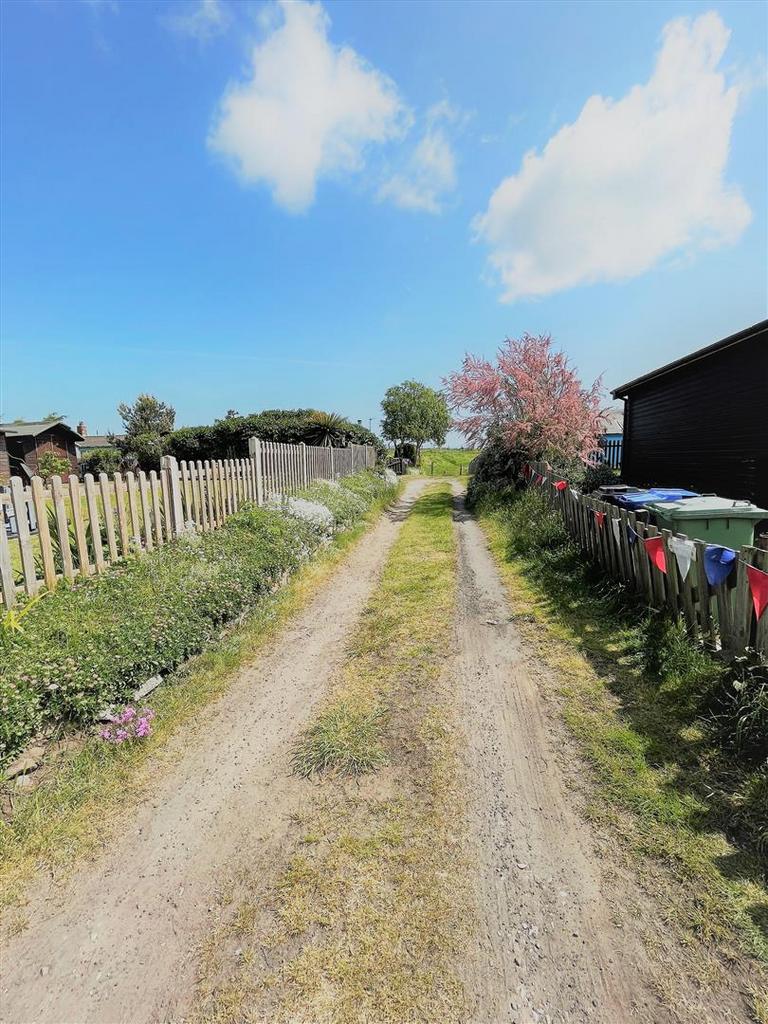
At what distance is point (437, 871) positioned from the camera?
2.26 meters

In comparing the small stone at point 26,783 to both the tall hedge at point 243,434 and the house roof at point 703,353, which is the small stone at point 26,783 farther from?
the tall hedge at point 243,434

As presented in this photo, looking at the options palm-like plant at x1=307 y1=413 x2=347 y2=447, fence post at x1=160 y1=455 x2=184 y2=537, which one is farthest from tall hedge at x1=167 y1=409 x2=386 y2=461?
fence post at x1=160 y1=455 x2=184 y2=537

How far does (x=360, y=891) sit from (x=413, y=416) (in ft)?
157

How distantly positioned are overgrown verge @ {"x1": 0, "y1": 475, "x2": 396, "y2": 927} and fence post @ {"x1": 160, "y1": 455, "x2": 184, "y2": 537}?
7.71 ft

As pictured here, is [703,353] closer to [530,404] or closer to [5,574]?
[530,404]

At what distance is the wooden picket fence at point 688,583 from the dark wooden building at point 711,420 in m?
5.26

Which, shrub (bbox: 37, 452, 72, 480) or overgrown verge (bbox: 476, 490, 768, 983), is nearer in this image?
overgrown verge (bbox: 476, 490, 768, 983)

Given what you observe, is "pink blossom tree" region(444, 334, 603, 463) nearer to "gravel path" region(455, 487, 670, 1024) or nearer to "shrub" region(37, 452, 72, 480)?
"gravel path" region(455, 487, 670, 1024)

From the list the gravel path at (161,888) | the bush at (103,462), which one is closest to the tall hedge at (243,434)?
the bush at (103,462)

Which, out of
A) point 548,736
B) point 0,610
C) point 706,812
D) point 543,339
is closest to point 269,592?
point 0,610

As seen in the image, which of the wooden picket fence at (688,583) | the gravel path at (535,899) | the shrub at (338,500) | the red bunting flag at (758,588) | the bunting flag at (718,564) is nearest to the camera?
the gravel path at (535,899)

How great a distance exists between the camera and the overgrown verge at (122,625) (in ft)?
10.0

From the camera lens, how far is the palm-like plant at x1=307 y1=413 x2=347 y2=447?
2033 centimetres

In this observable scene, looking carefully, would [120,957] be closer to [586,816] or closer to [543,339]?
[586,816]
